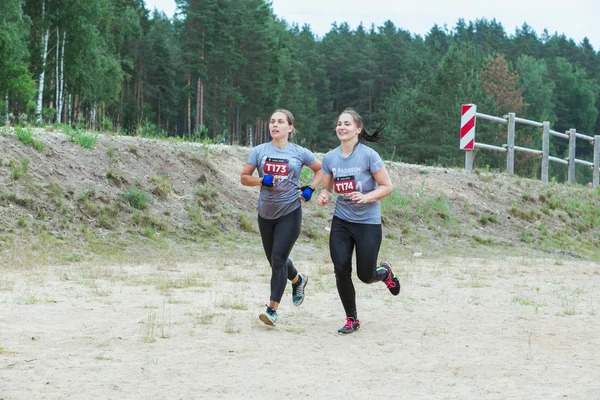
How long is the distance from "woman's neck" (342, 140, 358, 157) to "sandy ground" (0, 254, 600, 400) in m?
1.56

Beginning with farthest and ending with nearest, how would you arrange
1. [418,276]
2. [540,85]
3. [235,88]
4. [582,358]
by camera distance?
[540,85] < [235,88] < [418,276] < [582,358]

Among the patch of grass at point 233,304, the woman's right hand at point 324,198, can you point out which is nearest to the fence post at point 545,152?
the patch of grass at point 233,304

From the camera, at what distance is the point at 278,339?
24.8 feet

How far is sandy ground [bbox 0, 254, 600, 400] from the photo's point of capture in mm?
Result: 6020

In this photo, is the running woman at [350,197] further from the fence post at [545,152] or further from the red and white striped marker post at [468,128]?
the fence post at [545,152]

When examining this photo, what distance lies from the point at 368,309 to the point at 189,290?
1.95 metres

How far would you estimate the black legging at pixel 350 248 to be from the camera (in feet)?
25.9

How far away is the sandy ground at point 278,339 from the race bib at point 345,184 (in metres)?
1.24

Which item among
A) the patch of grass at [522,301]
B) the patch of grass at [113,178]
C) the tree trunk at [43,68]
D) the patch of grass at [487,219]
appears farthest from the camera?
the tree trunk at [43,68]

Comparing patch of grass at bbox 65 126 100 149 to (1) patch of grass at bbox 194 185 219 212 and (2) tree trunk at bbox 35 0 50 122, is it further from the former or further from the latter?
(2) tree trunk at bbox 35 0 50 122

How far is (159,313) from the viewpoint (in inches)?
329

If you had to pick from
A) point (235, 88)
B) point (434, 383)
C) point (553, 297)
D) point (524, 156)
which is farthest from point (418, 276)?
point (235, 88)

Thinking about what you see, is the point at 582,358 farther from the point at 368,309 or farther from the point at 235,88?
the point at 235,88

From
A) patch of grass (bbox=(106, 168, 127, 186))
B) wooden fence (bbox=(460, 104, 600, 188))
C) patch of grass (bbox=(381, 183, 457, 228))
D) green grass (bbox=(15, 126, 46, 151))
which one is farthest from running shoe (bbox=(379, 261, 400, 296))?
wooden fence (bbox=(460, 104, 600, 188))
